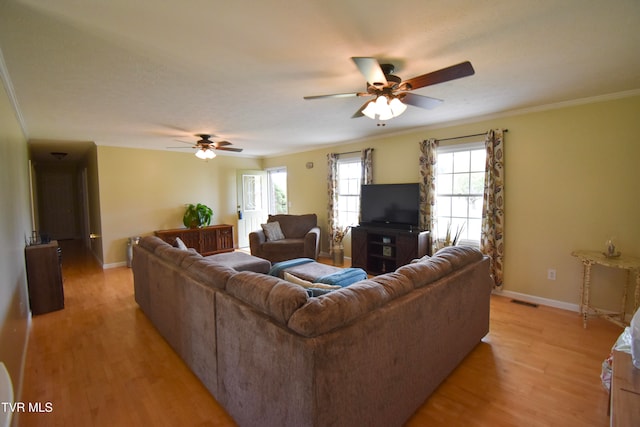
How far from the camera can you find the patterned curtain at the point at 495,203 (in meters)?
3.68

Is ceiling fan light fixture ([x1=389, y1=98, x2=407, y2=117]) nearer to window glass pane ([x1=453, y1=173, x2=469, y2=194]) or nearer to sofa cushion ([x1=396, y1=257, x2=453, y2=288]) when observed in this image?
sofa cushion ([x1=396, y1=257, x2=453, y2=288])

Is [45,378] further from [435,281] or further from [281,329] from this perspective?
[435,281]

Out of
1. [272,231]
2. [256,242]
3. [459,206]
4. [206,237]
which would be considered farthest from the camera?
[206,237]

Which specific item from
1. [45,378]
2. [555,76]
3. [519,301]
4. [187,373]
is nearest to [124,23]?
[187,373]

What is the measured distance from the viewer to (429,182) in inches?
171

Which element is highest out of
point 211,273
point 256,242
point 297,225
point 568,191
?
point 568,191

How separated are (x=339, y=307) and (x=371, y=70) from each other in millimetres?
1515

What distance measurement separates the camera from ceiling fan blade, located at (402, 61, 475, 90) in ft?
5.76

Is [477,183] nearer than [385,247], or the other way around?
[477,183]

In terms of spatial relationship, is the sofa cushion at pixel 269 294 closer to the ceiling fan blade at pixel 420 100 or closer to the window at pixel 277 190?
the ceiling fan blade at pixel 420 100

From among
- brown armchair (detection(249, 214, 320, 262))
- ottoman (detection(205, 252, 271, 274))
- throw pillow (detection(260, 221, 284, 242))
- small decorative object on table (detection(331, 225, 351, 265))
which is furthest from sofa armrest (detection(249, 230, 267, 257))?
small decorative object on table (detection(331, 225, 351, 265))

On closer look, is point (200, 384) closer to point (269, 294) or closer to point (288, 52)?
point (269, 294)

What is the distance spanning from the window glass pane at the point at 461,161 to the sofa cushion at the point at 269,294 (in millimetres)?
3574

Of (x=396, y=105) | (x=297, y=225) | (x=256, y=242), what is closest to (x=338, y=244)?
(x=297, y=225)
